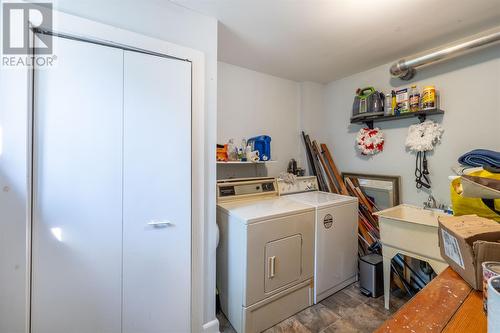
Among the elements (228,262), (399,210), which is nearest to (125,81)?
(228,262)

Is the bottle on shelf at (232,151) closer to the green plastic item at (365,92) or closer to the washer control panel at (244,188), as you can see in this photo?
the washer control panel at (244,188)

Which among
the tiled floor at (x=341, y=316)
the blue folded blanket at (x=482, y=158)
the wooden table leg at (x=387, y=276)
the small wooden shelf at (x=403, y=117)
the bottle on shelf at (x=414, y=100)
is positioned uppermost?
the bottle on shelf at (x=414, y=100)

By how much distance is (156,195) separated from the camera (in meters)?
1.43

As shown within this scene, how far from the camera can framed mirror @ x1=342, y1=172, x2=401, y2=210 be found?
93.6 inches

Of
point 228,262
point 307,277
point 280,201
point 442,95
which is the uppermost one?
point 442,95

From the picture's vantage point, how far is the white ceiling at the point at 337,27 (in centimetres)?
151

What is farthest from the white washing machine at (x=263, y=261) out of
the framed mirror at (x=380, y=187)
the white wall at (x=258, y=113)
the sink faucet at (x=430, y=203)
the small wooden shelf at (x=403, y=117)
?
the small wooden shelf at (x=403, y=117)

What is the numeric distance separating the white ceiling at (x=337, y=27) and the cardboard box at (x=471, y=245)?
1.49m

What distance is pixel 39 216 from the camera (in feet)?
3.76

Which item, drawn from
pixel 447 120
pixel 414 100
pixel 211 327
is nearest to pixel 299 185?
pixel 414 100

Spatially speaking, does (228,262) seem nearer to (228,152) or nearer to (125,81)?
(228,152)

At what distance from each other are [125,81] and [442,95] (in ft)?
9.06

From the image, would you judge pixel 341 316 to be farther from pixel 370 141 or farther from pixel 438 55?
pixel 438 55

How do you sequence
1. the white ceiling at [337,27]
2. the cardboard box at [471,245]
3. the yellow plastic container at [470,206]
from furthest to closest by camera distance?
the white ceiling at [337,27] → the yellow plastic container at [470,206] → the cardboard box at [471,245]
